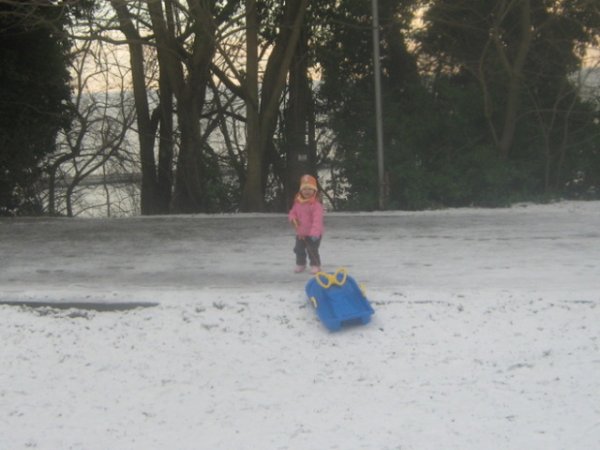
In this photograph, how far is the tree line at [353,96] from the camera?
1745 centimetres

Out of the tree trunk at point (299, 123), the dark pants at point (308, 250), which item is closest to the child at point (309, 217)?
the dark pants at point (308, 250)

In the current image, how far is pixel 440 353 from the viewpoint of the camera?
6.95 m

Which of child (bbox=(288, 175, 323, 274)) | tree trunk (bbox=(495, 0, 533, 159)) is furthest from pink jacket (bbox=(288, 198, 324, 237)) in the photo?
tree trunk (bbox=(495, 0, 533, 159))

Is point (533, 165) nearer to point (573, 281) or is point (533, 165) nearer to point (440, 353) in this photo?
point (573, 281)

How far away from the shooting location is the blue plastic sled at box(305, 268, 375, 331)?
24.2 ft

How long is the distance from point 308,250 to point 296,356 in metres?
2.14

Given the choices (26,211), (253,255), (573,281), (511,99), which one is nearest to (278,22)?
(511,99)

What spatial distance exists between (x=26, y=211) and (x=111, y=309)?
479 inches

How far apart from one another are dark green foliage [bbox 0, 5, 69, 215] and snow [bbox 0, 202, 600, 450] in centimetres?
793

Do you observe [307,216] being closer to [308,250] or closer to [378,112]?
[308,250]

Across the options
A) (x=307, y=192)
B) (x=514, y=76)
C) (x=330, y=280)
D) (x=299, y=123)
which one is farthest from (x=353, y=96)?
(x=330, y=280)

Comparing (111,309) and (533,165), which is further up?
(533,165)

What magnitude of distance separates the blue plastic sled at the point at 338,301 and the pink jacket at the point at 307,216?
1.13m

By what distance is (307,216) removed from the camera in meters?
8.95
